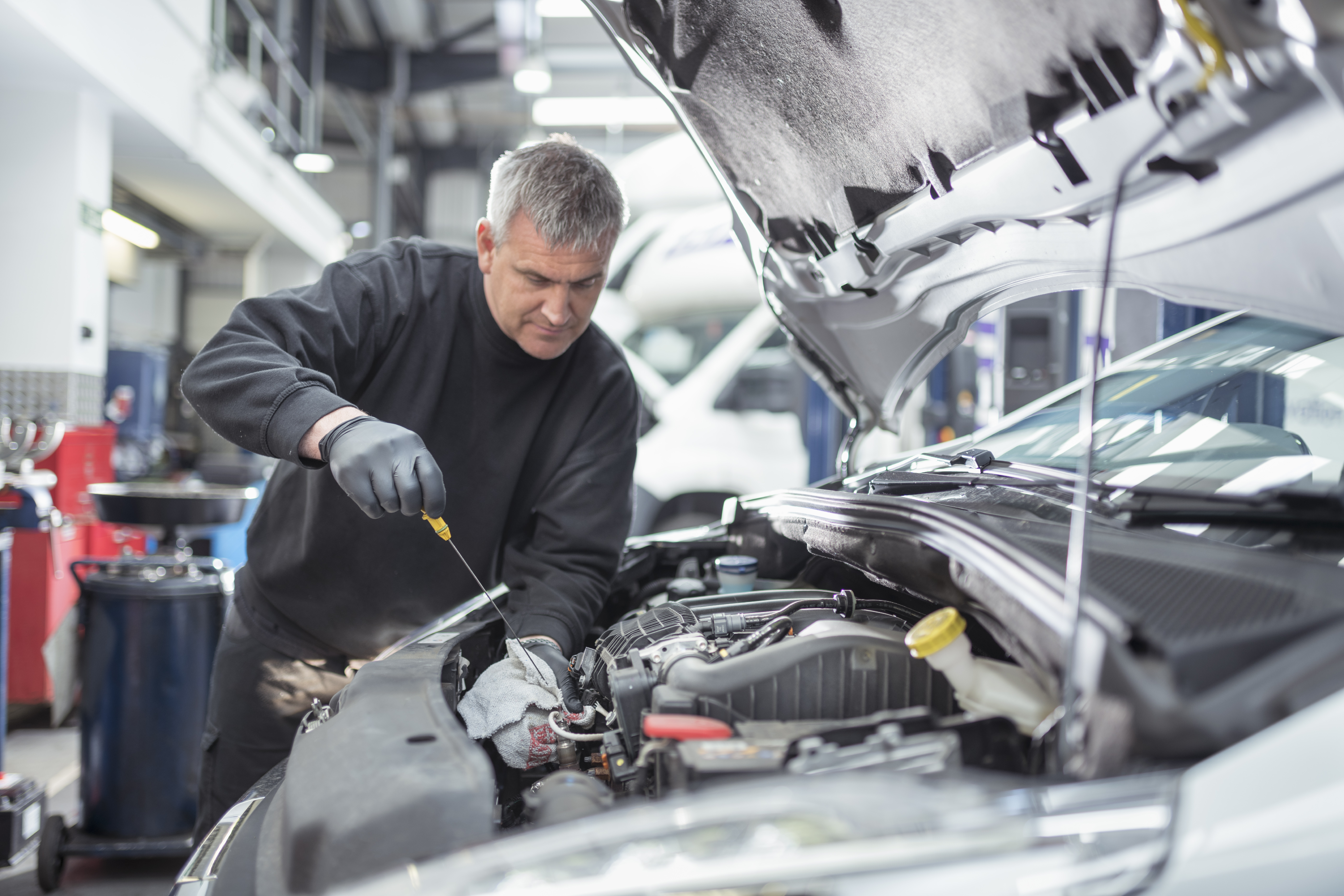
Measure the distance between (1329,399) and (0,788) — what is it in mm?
3048

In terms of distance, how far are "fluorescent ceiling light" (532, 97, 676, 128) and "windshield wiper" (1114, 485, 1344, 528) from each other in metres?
7.62

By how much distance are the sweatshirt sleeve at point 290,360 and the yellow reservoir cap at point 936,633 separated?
3.01 ft

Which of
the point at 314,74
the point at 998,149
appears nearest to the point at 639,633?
the point at 998,149

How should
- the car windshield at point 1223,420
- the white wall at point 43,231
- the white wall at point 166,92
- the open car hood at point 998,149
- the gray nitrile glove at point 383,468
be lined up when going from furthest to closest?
the white wall at point 43,231 < the white wall at point 166,92 < the gray nitrile glove at point 383,468 < the car windshield at point 1223,420 < the open car hood at point 998,149

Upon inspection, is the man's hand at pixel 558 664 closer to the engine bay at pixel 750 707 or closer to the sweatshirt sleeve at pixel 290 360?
the engine bay at pixel 750 707

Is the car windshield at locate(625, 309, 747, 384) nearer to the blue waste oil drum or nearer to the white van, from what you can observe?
the white van

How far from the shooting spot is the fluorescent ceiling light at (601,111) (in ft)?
28.4

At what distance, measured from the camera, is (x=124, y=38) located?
192 inches

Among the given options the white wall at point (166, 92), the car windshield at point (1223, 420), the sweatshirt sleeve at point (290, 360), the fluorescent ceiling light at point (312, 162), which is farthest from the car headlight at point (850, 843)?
the fluorescent ceiling light at point (312, 162)

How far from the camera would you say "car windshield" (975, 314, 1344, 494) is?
112cm

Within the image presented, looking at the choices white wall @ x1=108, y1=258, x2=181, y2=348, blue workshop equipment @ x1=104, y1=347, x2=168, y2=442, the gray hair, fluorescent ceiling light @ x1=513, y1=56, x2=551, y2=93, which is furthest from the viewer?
white wall @ x1=108, y1=258, x2=181, y2=348

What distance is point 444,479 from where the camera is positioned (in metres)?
1.71

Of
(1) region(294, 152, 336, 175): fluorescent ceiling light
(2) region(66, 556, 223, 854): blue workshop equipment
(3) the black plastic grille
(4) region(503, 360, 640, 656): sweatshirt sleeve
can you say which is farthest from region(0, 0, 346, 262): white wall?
(3) the black plastic grille

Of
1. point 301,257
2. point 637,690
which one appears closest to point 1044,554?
point 637,690
